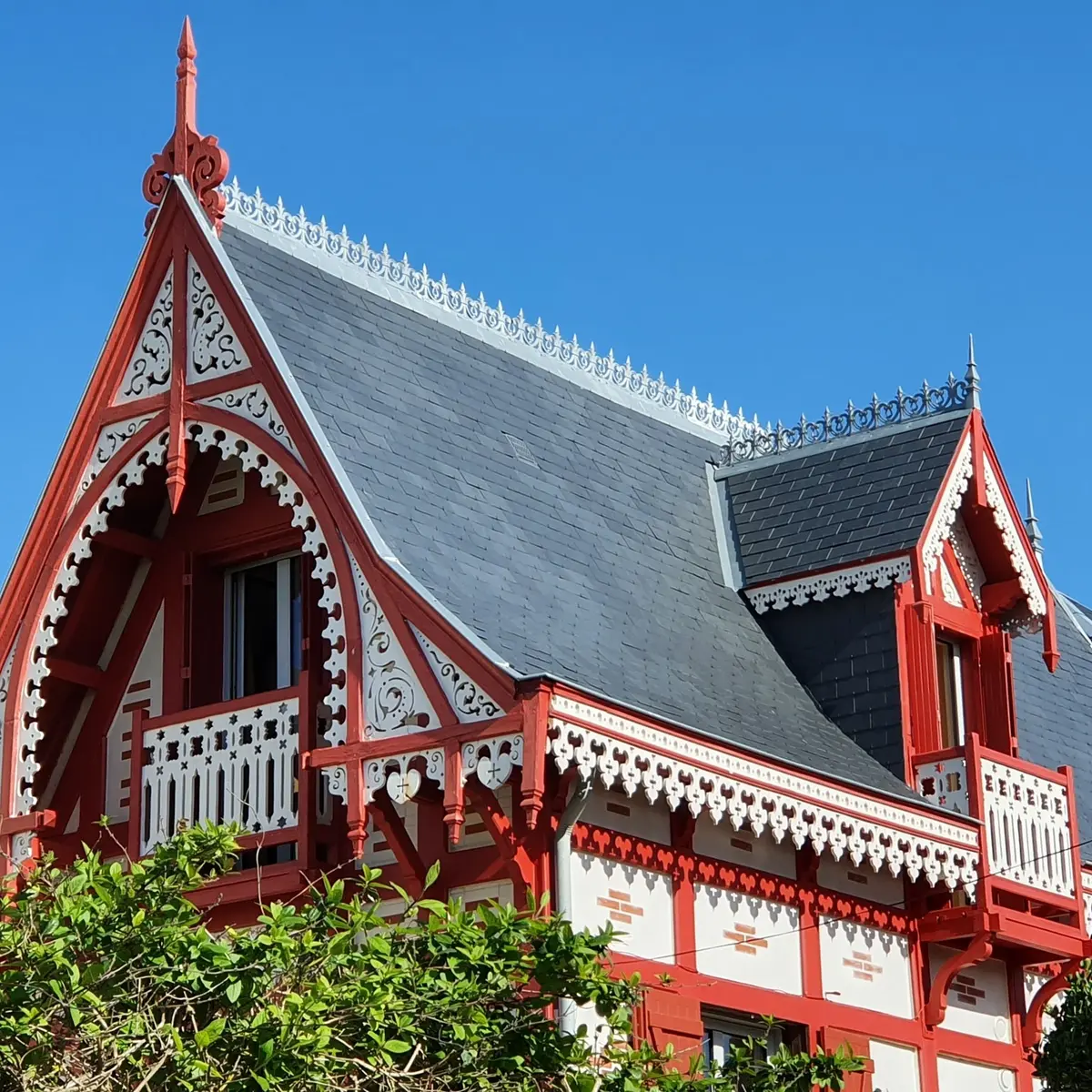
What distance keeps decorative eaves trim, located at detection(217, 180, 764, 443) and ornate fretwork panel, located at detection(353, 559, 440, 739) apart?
4.60 meters

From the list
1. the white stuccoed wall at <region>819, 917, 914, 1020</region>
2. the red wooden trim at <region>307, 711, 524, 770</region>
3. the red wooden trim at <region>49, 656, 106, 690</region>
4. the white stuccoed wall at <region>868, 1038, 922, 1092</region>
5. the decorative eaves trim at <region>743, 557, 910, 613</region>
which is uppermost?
the decorative eaves trim at <region>743, 557, 910, 613</region>

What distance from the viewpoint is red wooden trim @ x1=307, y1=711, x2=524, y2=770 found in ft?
57.0

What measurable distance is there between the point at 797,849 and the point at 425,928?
20.2 ft

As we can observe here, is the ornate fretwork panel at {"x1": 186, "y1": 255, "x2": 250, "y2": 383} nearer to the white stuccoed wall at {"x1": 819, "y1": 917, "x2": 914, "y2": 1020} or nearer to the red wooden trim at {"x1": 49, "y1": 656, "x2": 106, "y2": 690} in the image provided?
the red wooden trim at {"x1": 49, "y1": 656, "x2": 106, "y2": 690}

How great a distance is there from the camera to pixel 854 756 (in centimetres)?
2166

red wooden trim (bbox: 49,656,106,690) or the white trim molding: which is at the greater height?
red wooden trim (bbox: 49,656,106,690)

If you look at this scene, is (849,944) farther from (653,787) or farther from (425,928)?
(425,928)

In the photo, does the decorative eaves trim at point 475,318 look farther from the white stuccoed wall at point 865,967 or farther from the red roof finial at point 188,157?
the white stuccoed wall at point 865,967

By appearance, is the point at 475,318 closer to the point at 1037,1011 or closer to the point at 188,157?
the point at 188,157

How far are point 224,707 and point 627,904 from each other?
353cm

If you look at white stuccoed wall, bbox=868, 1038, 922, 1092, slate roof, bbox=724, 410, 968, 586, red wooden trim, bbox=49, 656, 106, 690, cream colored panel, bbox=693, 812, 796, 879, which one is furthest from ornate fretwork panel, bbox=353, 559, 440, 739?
slate roof, bbox=724, 410, 968, 586

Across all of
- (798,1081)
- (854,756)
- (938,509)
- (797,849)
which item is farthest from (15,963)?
(938,509)

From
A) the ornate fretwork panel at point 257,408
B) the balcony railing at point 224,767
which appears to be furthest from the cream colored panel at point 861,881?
the ornate fretwork panel at point 257,408

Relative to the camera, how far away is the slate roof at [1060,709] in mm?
25391
